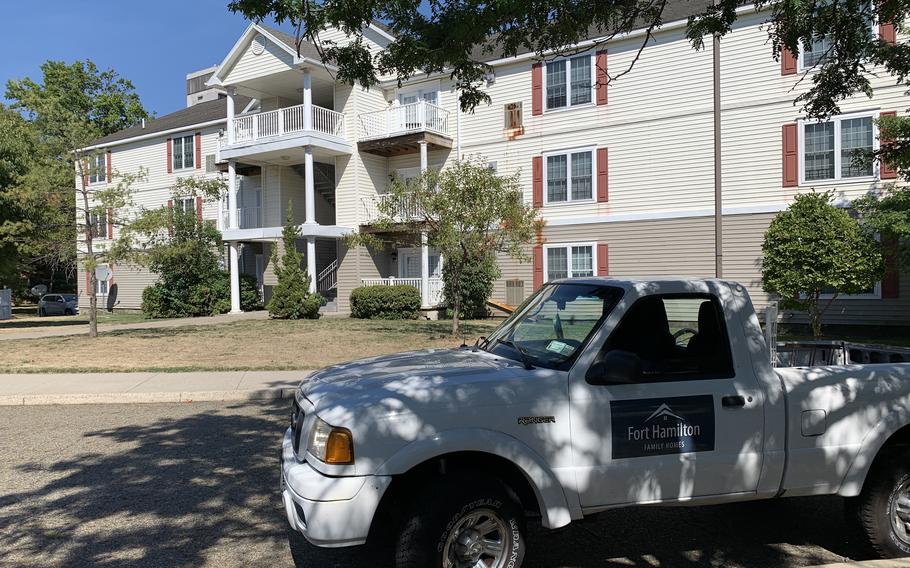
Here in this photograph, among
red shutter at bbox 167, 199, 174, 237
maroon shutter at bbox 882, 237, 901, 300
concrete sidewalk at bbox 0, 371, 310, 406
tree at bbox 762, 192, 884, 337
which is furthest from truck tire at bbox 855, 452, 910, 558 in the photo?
red shutter at bbox 167, 199, 174, 237

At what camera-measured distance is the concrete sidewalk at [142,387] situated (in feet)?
32.0

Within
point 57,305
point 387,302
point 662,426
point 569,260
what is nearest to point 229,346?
point 387,302

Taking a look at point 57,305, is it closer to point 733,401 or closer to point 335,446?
point 335,446

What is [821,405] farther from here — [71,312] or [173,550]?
[71,312]

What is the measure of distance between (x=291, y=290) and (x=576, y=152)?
440 inches

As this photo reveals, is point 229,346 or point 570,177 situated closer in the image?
point 229,346

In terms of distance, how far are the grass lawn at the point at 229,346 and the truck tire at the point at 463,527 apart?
9317 mm

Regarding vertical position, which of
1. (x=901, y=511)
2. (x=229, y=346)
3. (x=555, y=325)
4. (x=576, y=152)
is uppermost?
(x=576, y=152)

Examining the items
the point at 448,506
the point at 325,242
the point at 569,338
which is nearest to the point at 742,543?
the point at 569,338

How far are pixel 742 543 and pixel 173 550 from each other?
148 inches

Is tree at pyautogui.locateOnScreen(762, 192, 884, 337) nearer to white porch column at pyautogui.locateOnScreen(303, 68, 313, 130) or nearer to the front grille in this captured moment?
the front grille

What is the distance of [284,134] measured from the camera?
80.9 ft

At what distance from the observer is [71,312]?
3781 cm

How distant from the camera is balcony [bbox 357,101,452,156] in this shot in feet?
79.8
